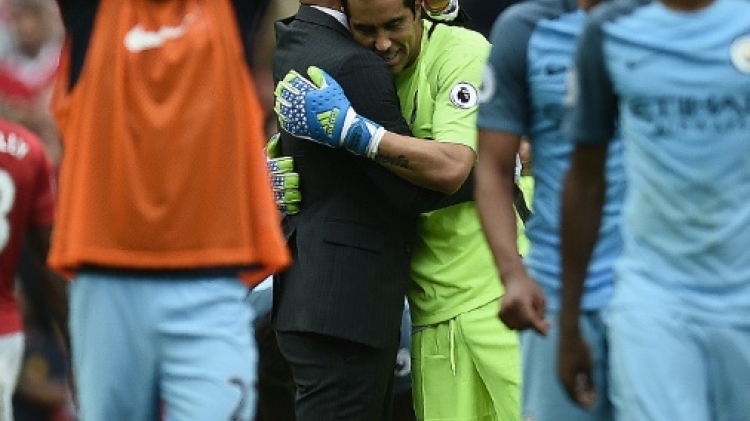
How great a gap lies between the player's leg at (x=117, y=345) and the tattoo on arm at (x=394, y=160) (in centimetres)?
127

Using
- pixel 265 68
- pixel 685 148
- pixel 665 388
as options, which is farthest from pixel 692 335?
pixel 265 68

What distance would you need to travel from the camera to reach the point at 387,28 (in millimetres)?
6109

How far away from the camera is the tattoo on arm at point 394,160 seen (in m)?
5.91

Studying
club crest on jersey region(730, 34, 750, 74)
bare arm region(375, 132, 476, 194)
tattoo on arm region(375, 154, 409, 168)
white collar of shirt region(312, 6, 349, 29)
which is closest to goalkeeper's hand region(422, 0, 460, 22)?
white collar of shirt region(312, 6, 349, 29)

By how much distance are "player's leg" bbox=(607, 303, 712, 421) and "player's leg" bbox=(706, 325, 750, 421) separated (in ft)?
0.09

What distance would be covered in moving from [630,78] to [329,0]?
76.9 inches

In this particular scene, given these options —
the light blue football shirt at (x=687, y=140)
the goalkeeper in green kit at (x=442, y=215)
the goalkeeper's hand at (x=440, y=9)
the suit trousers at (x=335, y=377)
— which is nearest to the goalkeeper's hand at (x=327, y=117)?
the goalkeeper in green kit at (x=442, y=215)

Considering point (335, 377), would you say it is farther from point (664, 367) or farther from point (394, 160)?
point (664, 367)

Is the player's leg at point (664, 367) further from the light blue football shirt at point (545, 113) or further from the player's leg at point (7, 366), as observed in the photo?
the player's leg at point (7, 366)

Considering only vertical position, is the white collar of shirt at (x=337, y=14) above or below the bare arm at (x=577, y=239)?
above

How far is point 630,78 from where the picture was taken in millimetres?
4406

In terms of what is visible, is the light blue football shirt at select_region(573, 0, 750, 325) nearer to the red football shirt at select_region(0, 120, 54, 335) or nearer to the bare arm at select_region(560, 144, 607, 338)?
the bare arm at select_region(560, 144, 607, 338)

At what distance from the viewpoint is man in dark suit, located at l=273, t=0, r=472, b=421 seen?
19.7ft

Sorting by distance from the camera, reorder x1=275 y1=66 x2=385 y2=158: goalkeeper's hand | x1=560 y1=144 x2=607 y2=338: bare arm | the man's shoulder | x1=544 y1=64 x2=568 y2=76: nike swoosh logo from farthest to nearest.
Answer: x1=275 y1=66 x2=385 y2=158: goalkeeper's hand < x1=544 y1=64 x2=568 y2=76: nike swoosh logo < x1=560 y1=144 x2=607 y2=338: bare arm < the man's shoulder
